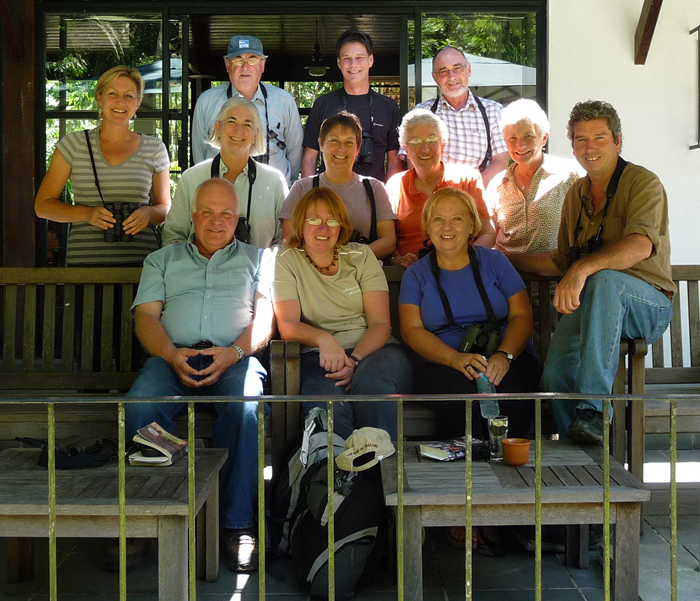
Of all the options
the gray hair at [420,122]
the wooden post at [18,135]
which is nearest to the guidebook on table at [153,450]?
the gray hair at [420,122]

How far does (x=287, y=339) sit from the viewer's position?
11.2 feet

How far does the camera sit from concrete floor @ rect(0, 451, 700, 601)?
108 inches

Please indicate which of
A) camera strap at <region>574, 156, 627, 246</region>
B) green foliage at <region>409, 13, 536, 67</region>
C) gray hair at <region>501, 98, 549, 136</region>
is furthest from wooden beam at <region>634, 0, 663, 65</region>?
camera strap at <region>574, 156, 627, 246</region>

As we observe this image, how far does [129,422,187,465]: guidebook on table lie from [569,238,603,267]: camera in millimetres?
1677

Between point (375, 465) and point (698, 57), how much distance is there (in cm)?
340

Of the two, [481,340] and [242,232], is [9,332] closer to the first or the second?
[242,232]

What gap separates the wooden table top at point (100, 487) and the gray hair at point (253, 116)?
1.63m

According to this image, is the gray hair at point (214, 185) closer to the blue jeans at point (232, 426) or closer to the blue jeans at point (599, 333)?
the blue jeans at point (232, 426)

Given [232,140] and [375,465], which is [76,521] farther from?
[232,140]

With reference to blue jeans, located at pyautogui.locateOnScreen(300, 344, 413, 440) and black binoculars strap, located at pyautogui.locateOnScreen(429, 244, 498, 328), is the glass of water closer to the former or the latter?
blue jeans, located at pyautogui.locateOnScreen(300, 344, 413, 440)

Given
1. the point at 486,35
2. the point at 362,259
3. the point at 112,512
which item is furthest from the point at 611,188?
the point at 112,512

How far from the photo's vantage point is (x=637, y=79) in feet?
16.2

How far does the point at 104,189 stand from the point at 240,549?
1.77 m

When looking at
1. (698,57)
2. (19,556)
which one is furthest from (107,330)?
(698,57)
